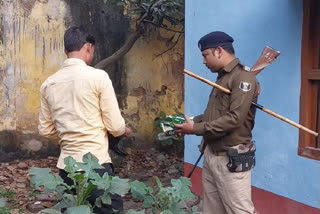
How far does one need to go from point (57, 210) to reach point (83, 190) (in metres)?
0.15

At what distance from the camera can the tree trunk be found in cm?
713

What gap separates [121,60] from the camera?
7.79m

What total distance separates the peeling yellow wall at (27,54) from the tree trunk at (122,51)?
693 mm

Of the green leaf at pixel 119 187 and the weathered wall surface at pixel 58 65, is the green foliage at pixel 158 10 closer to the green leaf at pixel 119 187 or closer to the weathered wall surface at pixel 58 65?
the weathered wall surface at pixel 58 65

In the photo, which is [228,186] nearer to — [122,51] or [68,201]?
[68,201]

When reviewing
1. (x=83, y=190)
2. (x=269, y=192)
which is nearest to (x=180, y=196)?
(x=83, y=190)

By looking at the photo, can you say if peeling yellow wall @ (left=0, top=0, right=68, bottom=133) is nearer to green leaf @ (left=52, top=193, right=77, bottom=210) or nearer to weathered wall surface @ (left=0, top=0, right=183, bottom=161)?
weathered wall surface @ (left=0, top=0, right=183, bottom=161)

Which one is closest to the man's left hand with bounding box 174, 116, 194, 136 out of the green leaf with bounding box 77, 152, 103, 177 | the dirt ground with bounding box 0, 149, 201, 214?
the green leaf with bounding box 77, 152, 103, 177

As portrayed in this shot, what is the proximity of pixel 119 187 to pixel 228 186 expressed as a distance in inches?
50.4

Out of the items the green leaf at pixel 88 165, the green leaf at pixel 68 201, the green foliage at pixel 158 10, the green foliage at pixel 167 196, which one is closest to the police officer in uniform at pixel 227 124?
the green foliage at pixel 167 196

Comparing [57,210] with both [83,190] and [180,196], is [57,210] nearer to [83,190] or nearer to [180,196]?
[83,190]

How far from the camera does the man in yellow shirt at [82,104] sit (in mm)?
3277

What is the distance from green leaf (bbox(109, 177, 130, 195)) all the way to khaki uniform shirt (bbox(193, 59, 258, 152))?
1142 millimetres

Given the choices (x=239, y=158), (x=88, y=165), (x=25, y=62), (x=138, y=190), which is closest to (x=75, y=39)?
(x=88, y=165)
